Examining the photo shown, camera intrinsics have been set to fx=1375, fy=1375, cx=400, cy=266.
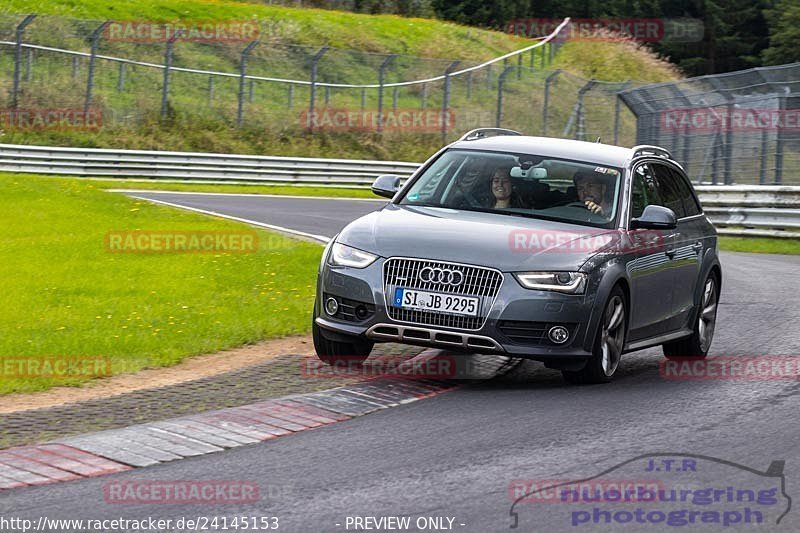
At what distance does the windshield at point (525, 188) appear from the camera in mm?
10211

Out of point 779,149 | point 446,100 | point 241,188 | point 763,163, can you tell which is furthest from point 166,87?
point 779,149

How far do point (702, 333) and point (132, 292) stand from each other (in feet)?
18.9

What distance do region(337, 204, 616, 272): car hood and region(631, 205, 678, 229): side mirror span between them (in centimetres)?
29

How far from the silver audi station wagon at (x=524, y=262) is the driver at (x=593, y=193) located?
0.01m

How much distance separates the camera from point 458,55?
6500cm

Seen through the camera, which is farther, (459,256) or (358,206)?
(358,206)

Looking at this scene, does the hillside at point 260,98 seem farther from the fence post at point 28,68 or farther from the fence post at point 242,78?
the fence post at point 242,78

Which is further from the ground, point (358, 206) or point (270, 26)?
point (270, 26)

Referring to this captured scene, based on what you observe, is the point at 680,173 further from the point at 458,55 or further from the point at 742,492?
the point at 458,55

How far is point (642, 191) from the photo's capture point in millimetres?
10797

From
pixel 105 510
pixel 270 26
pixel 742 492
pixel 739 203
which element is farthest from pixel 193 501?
pixel 270 26

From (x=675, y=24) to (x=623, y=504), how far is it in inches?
4154

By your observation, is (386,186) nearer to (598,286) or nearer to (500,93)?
(598,286)

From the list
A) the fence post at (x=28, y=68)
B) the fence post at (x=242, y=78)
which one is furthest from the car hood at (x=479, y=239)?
the fence post at (x=28, y=68)
